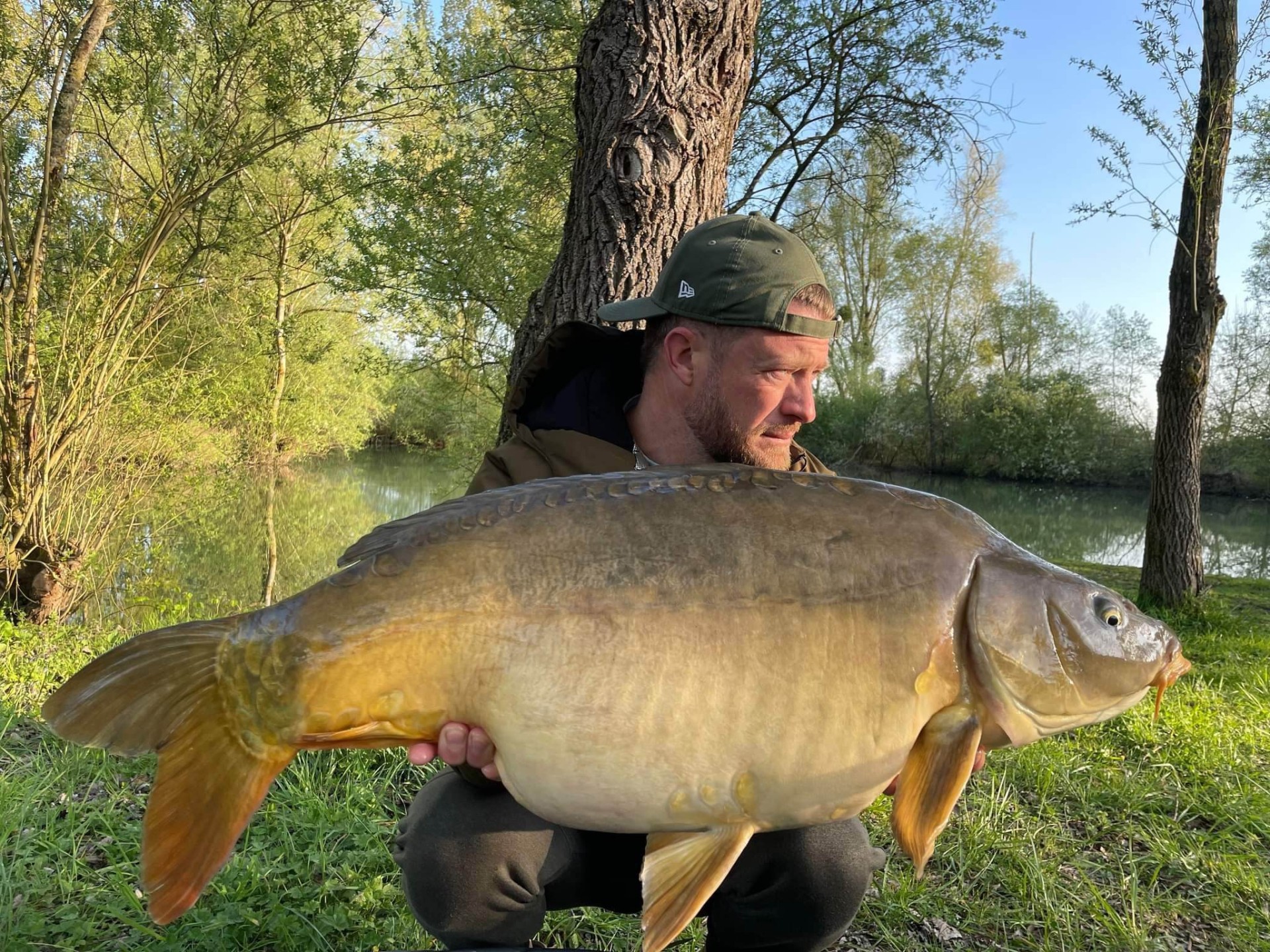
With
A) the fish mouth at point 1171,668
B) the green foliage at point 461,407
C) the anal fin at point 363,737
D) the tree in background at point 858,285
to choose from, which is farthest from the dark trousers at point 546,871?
the tree in background at point 858,285

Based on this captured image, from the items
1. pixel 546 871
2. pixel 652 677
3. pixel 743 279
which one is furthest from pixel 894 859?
pixel 743 279

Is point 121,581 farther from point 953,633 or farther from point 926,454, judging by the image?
point 926,454

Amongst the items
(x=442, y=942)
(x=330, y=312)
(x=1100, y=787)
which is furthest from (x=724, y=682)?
(x=330, y=312)

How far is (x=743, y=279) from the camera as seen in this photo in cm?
186

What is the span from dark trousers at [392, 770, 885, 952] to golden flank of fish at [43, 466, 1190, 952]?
13.0 inches

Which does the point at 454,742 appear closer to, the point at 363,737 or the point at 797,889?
the point at 363,737

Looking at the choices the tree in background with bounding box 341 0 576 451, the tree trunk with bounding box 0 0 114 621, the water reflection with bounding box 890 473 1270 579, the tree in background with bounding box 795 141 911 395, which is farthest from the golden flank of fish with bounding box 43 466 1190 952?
the tree in background with bounding box 795 141 911 395

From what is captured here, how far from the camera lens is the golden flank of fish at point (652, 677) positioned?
4.13 ft

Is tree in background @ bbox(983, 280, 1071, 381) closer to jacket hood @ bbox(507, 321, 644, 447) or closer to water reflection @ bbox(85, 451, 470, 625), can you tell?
water reflection @ bbox(85, 451, 470, 625)

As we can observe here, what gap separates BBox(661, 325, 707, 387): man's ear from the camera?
1940 millimetres

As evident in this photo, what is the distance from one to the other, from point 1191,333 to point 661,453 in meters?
6.05

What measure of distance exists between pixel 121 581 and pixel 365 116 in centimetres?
437

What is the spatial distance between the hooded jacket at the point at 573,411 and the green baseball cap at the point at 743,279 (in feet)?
0.63

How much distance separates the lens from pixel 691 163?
10.4 ft
